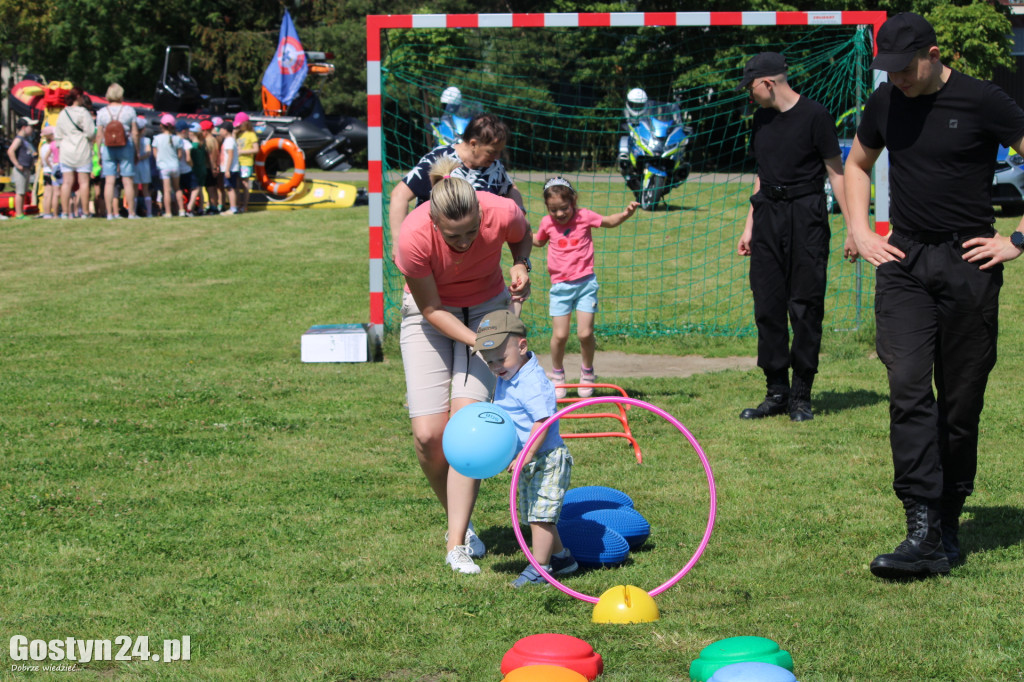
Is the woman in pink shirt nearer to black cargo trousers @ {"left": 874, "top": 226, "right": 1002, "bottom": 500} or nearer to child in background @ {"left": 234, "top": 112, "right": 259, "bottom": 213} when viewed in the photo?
black cargo trousers @ {"left": 874, "top": 226, "right": 1002, "bottom": 500}

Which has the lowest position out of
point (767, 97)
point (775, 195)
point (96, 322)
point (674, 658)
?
point (96, 322)

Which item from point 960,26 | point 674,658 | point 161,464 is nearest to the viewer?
point 674,658

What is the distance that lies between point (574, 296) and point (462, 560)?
4.16 metres

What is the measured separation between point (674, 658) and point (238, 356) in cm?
737

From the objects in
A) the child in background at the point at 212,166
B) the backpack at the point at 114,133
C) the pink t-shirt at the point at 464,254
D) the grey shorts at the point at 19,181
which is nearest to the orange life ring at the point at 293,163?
the child in background at the point at 212,166

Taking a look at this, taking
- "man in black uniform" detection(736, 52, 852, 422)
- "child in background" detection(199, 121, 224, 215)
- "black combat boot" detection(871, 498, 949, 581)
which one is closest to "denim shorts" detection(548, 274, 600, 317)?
"man in black uniform" detection(736, 52, 852, 422)

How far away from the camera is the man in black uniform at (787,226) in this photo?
24.1ft

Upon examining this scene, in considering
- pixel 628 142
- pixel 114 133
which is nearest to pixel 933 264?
pixel 628 142

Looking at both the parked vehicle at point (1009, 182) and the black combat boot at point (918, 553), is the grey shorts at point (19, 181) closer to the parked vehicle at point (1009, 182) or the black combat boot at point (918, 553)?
the parked vehicle at point (1009, 182)

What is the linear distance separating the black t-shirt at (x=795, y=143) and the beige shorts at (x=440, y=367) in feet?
10.9

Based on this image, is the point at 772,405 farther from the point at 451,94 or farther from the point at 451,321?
the point at 451,94

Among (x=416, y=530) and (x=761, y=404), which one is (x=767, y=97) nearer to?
(x=761, y=404)

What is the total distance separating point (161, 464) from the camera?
6.66 meters

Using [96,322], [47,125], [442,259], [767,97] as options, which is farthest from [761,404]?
[47,125]
